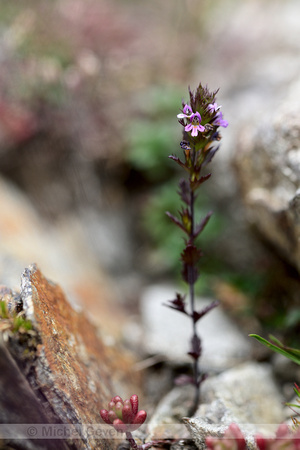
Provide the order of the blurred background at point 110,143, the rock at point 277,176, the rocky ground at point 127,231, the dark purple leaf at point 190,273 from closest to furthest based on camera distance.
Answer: the rocky ground at point 127,231 < the dark purple leaf at point 190,273 < the rock at point 277,176 < the blurred background at point 110,143

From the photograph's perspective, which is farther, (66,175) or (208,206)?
(66,175)

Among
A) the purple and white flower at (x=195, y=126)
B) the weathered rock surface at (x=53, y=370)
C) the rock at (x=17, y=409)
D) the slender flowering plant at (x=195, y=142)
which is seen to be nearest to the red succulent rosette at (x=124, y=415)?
the weathered rock surface at (x=53, y=370)

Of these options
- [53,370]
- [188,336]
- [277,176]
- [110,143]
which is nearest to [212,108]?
[277,176]

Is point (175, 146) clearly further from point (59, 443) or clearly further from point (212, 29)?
point (59, 443)

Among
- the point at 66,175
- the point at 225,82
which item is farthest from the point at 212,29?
the point at 66,175

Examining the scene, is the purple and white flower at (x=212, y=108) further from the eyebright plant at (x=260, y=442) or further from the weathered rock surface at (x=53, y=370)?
the eyebright plant at (x=260, y=442)

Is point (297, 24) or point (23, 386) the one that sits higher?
point (297, 24)

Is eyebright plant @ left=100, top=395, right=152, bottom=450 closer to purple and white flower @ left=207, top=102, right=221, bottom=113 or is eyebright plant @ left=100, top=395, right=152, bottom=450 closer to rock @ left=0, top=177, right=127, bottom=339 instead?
rock @ left=0, top=177, right=127, bottom=339
